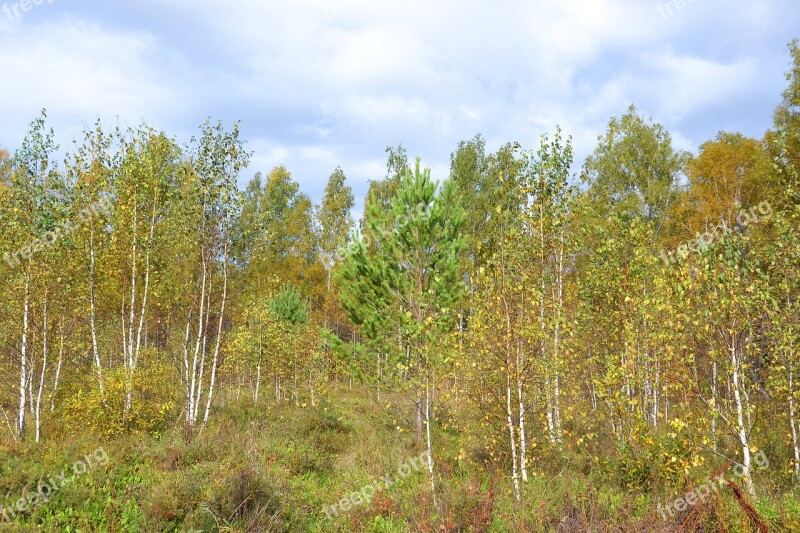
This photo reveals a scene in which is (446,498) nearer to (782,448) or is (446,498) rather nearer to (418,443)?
(418,443)

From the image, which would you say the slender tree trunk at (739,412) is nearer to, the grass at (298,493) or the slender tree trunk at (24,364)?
the grass at (298,493)

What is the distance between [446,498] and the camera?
7.89 meters

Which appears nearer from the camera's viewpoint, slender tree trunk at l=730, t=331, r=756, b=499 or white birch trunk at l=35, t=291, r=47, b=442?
slender tree trunk at l=730, t=331, r=756, b=499

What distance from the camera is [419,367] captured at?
29.1 feet

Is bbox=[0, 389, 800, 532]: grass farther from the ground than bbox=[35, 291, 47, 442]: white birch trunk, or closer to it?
closer to it

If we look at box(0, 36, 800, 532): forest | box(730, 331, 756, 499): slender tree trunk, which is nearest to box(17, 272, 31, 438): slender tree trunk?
box(0, 36, 800, 532): forest

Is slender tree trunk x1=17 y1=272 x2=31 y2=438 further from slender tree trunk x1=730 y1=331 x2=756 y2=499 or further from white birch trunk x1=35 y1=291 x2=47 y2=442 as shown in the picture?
slender tree trunk x1=730 y1=331 x2=756 y2=499

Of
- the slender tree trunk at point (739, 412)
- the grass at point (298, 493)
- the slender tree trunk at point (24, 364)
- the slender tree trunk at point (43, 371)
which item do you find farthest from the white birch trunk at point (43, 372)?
the slender tree trunk at point (739, 412)

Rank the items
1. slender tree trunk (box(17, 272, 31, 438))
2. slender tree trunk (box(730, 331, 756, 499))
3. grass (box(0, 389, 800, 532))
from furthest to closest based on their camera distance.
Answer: slender tree trunk (box(17, 272, 31, 438)), slender tree trunk (box(730, 331, 756, 499)), grass (box(0, 389, 800, 532))

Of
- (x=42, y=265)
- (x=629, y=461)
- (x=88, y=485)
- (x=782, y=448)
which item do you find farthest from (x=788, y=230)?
(x=42, y=265)

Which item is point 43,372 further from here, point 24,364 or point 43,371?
point 24,364

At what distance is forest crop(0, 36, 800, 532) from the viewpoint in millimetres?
8094

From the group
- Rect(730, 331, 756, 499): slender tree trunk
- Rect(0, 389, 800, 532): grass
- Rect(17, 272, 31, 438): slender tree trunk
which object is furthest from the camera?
Rect(17, 272, 31, 438): slender tree trunk

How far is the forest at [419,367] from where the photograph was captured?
809 cm
